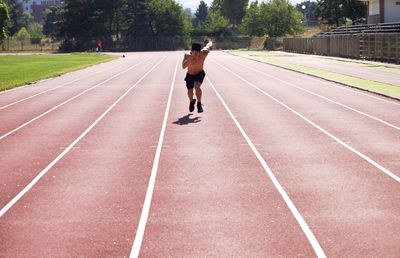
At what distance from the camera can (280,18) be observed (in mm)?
106312

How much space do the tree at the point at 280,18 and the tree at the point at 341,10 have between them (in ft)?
58.9

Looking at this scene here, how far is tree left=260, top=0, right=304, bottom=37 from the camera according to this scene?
106m

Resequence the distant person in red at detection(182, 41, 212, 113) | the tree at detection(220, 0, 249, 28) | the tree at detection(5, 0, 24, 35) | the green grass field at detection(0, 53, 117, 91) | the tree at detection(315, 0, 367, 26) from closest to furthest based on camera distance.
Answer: the distant person in red at detection(182, 41, 212, 113)
the green grass field at detection(0, 53, 117, 91)
the tree at detection(315, 0, 367, 26)
the tree at detection(5, 0, 24, 35)
the tree at detection(220, 0, 249, 28)

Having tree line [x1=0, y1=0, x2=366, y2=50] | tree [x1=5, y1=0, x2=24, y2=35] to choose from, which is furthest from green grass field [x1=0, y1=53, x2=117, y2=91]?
tree [x1=5, y1=0, x2=24, y2=35]

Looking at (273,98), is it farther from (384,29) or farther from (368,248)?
(384,29)

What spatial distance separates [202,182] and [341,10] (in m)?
82.5

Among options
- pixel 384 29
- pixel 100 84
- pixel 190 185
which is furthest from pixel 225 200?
pixel 384 29

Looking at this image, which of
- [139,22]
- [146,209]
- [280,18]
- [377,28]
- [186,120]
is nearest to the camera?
[146,209]

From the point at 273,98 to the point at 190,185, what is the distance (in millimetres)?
11022

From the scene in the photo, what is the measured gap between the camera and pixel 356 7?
278 feet

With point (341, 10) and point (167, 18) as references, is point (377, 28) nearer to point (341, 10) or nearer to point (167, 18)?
point (341, 10)

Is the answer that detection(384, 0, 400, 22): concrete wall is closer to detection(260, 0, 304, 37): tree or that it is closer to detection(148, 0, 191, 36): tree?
detection(260, 0, 304, 37): tree

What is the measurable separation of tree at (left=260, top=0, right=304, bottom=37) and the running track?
9295 cm

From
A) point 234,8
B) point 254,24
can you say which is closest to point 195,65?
point 254,24
